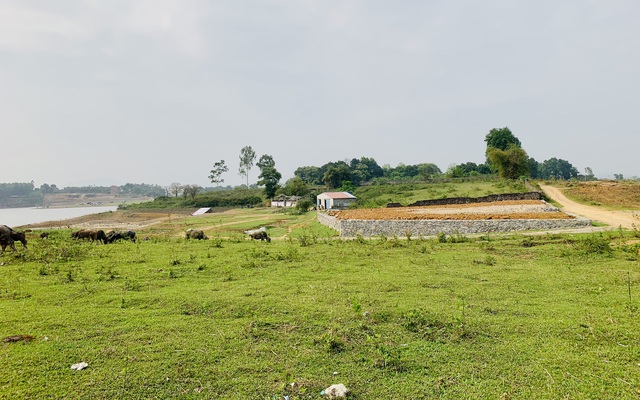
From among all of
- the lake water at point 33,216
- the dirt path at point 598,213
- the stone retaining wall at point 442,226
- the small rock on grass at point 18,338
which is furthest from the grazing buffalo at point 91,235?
the lake water at point 33,216

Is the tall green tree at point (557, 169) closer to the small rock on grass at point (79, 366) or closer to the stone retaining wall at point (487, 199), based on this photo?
→ the stone retaining wall at point (487, 199)

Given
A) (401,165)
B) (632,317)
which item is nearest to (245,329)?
(632,317)

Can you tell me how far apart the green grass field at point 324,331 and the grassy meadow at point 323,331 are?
0.10 ft

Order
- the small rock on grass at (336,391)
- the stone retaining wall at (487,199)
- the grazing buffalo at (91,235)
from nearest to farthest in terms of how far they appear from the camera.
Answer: the small rock on grass at (336,391) < the grazing buffalo at (91,235) < the stone retaining wall at (487,199)

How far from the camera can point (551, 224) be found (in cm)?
2212

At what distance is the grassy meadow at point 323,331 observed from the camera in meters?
5.11

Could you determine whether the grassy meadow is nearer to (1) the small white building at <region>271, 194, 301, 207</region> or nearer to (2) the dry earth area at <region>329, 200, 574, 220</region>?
(2) the dry earth area at <region>329, 200, 574, 220</region>

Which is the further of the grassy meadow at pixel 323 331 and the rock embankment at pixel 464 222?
the rock embankment at pixel 464 222

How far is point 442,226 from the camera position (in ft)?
79.7

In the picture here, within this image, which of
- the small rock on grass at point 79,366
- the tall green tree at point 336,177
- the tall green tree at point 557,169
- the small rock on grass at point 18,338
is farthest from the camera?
the tall green tree at point 557,169

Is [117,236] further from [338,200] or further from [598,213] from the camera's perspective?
[338,200]

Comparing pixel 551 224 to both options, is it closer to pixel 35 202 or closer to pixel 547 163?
pixel 547 163

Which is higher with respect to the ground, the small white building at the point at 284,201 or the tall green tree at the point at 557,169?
the tall green tree at the point at 557,169

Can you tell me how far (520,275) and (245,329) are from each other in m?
8.17
